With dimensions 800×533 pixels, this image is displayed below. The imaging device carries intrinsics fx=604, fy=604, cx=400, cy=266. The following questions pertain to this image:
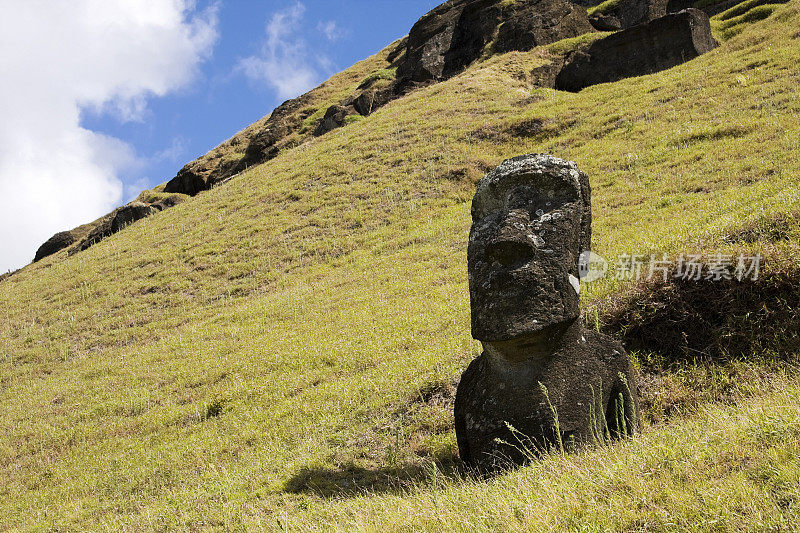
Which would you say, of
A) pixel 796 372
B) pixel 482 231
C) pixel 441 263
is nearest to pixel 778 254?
pixel 796 372

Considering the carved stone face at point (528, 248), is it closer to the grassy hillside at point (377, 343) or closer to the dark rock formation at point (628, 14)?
the grassy hillside at point (377, 343)

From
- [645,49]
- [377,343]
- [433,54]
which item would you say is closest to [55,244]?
[433,54]

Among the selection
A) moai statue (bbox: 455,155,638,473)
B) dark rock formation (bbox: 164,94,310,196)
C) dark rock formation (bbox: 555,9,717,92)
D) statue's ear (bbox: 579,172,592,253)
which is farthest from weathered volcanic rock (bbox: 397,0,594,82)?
moai statue (bbox: 455,155,638,473)

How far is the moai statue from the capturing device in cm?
536

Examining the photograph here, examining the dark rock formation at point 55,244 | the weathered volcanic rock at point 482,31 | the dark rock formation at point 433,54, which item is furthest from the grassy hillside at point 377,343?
the dark rock formation at point 55,244

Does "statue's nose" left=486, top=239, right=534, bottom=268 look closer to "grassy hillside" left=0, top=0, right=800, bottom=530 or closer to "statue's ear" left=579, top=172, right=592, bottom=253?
"statue's ear" left=579, top=172, right=592, bottom=253

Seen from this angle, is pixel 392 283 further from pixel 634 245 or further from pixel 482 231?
pixel 482 231

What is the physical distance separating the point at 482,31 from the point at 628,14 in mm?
10665

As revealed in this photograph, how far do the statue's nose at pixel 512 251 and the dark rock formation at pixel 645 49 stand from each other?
29.2 meters

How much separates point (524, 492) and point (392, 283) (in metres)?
12.7

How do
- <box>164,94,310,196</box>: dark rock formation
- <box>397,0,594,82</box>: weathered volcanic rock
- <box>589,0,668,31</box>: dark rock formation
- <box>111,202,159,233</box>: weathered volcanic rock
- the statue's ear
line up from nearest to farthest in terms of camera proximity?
the statue's ear
<box>589,0,668,31</box>: dark rock formation
<box>111,202,159,233</box>: weathered volcanic rock
<box>397,0,594,82</box>: weathered volcanic rock
<box>164,94,310,196</box>: dark rock formation

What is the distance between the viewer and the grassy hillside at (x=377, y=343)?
13.7 feet

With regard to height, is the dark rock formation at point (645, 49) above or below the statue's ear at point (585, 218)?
above

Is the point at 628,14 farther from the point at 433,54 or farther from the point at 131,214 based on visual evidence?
the point at 131,214
